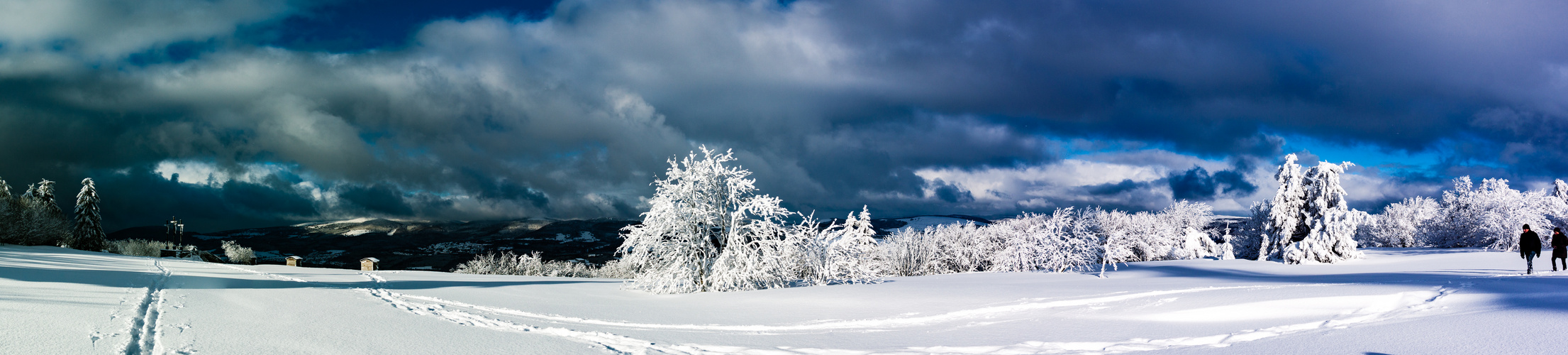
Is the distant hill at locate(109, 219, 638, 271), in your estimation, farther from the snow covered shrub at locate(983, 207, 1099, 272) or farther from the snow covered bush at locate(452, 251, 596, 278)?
the snow covered shrub at locate(983, 207, 1099, 272)

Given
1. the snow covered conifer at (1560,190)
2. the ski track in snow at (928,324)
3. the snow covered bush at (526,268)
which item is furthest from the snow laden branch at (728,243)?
the snow covered conifer at (1560,190)

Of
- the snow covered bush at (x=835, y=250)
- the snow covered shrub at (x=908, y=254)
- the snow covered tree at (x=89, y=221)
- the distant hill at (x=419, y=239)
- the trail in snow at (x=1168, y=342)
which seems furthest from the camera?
the distant hill at (x=419, y=239)

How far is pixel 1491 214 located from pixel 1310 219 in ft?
35.5

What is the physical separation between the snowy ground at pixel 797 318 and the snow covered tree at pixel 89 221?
49889 millimetres

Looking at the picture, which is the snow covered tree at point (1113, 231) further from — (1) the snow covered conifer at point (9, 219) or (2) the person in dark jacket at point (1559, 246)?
(1) the snow covered conifer at point (9, 219)

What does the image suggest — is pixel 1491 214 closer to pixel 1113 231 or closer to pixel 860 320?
pixel 1113 231

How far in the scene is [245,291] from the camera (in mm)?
14328

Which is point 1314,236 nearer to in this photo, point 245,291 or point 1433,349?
point 1433,349

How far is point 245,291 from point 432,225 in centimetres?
15724

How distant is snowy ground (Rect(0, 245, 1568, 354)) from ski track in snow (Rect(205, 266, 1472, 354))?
0.16 ft

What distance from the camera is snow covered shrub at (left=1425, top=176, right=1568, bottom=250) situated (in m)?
30.8

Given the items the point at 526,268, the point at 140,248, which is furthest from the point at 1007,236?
the point at 140,248

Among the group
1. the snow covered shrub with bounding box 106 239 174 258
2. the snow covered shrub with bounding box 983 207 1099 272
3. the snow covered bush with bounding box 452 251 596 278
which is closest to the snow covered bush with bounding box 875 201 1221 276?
the snow covered shrub with bounding box 983 207 1099 272

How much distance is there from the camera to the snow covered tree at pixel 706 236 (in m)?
17.9
